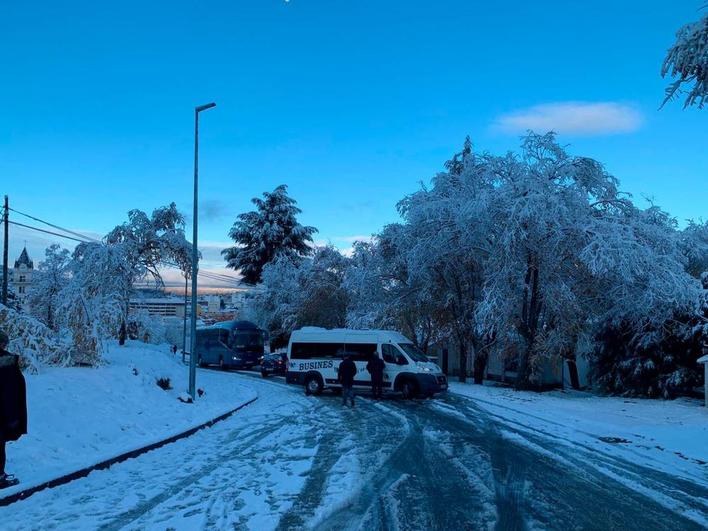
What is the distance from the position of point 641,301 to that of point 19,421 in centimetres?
2101

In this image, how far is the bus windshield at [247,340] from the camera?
45156 mm

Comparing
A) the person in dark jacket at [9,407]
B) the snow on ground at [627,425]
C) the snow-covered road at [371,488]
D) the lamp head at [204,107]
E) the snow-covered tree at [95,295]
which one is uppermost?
the lamp head at [204,107]

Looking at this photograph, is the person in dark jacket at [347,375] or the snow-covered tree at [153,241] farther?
the snow-covered tree at [153,241]

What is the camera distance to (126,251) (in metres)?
28.8

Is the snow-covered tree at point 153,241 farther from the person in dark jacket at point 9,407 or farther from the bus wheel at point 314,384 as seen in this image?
the person in dark jacket at point 9,407

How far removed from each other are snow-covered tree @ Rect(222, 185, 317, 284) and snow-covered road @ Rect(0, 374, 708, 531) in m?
48.0

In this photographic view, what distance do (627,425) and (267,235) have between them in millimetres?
48526

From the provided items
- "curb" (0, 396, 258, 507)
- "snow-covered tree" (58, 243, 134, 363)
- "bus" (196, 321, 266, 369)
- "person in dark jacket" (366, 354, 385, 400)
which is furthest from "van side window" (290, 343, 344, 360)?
"bus" (196, 321, 266, 369)

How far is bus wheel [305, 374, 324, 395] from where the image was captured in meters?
22.7

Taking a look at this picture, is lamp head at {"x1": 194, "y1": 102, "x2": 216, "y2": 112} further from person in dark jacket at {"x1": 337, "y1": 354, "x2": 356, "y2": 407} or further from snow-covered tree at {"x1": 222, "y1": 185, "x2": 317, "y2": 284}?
snow-covered tree at {"x1": 222, "y1": 185, "x2": 317, "y2": 284}

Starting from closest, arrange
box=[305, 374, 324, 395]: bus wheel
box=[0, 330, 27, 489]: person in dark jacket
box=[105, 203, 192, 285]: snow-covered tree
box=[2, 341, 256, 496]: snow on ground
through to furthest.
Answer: box=[0, 330, 27, 489]: person in dark jacket, box=[2, 341, 256, 496]: snow on ground, box=[305, 374, 324, 395]: bus wheel, box=[105, 203, 192, 285]: snow-covered tree

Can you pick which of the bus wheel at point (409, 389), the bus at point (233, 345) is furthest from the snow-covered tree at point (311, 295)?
the bus wheel at point (409, 389)

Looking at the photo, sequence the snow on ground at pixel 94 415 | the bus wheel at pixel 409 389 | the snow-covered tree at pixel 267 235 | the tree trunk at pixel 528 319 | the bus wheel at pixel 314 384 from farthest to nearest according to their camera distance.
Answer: the snow-covered tree at pixel 267 235
the tree trunk at pixel 528 319
the bus wheel at pixel 314 384
the bus wheel at pixel 409 389
the snow on ground at pixel 94 415

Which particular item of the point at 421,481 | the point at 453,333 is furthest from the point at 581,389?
the point at 421,481
